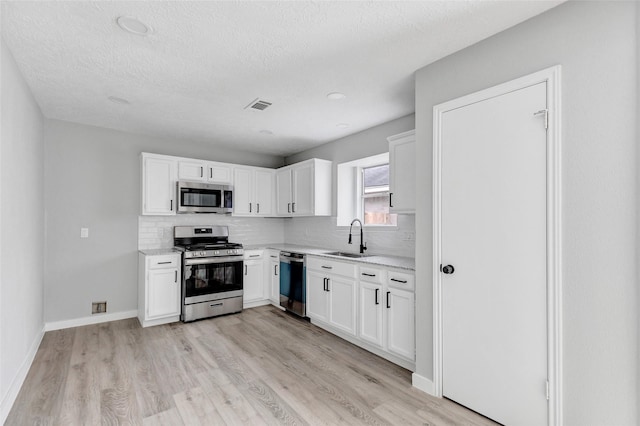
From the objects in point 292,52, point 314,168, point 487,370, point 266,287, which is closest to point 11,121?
point 292,52

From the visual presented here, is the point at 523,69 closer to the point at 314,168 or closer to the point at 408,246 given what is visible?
the point at 408,246

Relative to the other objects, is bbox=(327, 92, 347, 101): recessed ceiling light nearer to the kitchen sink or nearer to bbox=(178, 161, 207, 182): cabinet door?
the kitchen sink

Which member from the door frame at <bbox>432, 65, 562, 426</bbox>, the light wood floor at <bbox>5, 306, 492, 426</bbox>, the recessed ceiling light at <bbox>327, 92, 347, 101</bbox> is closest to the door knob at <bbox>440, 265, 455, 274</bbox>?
the door frame at <bbox>432, 65, 562, 426</bbox>

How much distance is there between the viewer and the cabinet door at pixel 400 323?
279 cm

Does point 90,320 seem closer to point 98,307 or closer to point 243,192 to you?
point 98,307

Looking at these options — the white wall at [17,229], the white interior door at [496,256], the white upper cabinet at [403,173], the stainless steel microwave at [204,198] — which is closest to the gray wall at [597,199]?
the white interior door at [496,256]

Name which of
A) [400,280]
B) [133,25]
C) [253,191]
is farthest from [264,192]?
[133,25]

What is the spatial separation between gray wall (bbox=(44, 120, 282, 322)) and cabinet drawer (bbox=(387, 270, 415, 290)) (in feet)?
11.6

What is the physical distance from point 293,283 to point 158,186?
2.26 metres

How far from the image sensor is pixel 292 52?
2.33m

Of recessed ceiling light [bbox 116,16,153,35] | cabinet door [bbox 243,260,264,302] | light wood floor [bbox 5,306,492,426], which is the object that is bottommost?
light wood floor [bbox 5,306,492,426]

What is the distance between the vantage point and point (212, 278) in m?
4.35

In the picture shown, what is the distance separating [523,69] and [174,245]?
4.53 m

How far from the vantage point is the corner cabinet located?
13.0 ft
